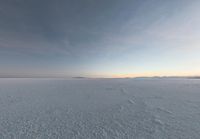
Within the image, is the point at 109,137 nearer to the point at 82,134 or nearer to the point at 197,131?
the point at 82,134

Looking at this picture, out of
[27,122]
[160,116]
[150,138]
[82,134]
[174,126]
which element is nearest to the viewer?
[150,138]

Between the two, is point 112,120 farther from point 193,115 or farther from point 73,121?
point 193,115

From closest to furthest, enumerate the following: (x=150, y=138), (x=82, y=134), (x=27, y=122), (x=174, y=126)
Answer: (x=150, y=138)
(x=82, y=134)
(x=174, y=126)
(x=27, y=122)

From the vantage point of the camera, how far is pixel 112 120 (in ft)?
11.7

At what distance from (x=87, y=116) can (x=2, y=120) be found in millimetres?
2941

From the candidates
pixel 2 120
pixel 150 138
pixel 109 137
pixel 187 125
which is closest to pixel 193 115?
pixel 187 125

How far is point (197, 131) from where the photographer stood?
9.25ft

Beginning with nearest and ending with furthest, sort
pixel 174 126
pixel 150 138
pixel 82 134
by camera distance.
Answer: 1. pixel 150 138
2. pixel 82 134
3. pixel 174 126

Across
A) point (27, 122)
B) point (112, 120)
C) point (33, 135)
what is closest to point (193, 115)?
point (112, 120)

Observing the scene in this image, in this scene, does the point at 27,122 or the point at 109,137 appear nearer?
the point at 109,137

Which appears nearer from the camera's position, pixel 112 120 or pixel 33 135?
pixel 33 135

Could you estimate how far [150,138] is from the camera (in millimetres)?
2570

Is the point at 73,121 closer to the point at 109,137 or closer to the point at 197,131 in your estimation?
the point at 109,137

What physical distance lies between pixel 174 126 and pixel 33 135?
410 cm
